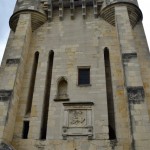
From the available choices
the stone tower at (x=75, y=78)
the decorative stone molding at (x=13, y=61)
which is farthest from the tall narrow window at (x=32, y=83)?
the decorative stone molding at (x=13, y=61)

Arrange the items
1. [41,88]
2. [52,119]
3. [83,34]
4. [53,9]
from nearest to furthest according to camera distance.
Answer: [52,119], [41,88], [83,34], [53,9]

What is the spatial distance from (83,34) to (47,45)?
210 cm

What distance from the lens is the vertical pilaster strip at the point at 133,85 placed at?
990 centimetres

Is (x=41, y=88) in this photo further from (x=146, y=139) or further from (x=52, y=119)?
(x=146, y=139)

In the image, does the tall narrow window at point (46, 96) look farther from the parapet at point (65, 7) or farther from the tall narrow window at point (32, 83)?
the parapet at point (65, 7)

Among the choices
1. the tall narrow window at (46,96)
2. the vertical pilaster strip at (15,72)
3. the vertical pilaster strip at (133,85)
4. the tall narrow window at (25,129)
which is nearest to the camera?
the vertical pilaster strip at (133,85)

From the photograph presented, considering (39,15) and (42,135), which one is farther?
(39,15)

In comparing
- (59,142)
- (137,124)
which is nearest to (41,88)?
(59,142)

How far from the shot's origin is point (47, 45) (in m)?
14.8

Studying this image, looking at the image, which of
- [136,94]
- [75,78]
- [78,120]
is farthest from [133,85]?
[75,78]

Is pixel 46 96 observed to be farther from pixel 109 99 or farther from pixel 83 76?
pixel 109 99

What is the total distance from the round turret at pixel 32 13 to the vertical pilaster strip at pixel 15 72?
0.35 meters

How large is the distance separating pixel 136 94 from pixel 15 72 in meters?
5.55

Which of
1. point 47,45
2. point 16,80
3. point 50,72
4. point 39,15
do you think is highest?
point 39,15
